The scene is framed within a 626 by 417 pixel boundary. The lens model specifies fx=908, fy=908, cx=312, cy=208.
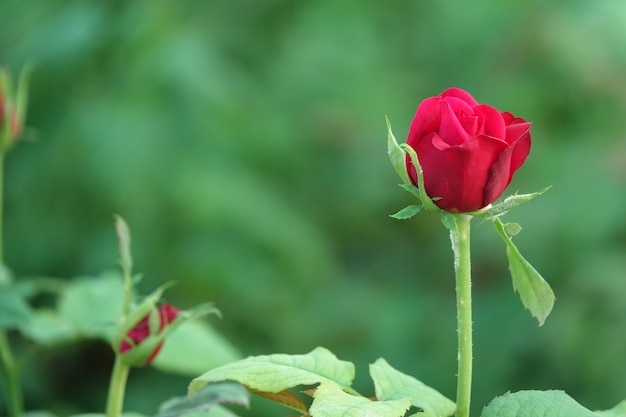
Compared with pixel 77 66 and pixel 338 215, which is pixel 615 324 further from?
pixel 77 66

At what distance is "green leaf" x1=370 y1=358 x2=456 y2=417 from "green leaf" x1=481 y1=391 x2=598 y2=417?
3cm

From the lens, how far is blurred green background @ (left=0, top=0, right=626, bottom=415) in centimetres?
164

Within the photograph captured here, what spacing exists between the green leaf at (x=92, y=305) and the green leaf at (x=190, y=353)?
5 centimetres

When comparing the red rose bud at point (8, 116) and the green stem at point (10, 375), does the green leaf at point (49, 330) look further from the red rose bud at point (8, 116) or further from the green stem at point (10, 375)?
the red rose bud at point (8, 116)

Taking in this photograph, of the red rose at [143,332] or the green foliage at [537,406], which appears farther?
the red rose at [143,332]

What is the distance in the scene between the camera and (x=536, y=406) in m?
0.43

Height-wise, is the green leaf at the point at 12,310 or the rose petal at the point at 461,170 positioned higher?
the rose petal at the point at 461,170

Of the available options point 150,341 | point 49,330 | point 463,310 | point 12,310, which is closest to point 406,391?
point 463,310

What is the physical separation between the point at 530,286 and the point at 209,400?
8.4 inches

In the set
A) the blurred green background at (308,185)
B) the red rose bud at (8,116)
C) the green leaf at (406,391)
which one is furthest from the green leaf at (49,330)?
the blurred green background at (308,185)

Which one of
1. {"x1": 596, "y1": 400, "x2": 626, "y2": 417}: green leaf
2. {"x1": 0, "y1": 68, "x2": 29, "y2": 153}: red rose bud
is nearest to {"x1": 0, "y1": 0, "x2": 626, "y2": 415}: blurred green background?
{"x1": 0, "y1": 68, "x2": 29, "y2": 153}: red rose bud

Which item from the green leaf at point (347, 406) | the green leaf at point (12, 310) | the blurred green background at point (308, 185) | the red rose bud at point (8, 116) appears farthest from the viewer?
the blurred green background at point (308, 185)

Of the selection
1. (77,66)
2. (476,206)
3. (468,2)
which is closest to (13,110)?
(476,206)

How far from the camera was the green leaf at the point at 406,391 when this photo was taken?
0.45m
